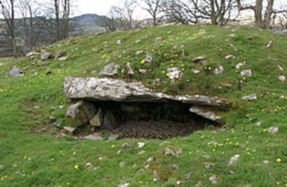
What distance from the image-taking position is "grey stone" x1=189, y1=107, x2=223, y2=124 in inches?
516

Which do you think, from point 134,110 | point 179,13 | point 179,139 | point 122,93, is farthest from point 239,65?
point 179,13

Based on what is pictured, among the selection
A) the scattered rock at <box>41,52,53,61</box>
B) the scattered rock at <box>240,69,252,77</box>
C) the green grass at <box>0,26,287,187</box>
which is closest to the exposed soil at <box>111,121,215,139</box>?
the green grass at <box>0,26,287,187</box>

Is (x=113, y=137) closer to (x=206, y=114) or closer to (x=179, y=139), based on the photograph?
(x=179, y=139)

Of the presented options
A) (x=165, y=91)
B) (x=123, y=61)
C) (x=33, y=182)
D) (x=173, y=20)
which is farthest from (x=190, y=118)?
(x=173, y=20)

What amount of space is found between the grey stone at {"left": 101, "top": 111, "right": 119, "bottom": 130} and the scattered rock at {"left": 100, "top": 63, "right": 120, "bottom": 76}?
1.35 m

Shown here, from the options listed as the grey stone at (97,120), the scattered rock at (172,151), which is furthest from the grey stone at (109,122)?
the scattered rock at (172,151)

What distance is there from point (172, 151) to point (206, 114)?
304 centimetres

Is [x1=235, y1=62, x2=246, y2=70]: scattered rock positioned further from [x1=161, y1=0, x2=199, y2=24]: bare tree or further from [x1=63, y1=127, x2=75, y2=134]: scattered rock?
[x1=161, y1=0, x2=199, y2=24]: bare tree

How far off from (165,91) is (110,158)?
11.9 feet

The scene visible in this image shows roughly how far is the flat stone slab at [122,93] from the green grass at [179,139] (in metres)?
0.40

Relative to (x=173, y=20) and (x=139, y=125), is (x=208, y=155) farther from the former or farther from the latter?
(x=173, y=20)

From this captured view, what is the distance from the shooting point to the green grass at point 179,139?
32.3 feet

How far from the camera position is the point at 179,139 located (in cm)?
1198

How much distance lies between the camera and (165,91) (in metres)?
14.1
